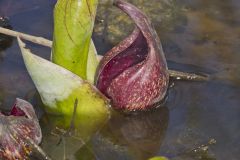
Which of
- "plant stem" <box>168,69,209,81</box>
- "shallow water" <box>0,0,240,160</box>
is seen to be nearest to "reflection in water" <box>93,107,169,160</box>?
"shallow water" <box>0,0,240,160</box>

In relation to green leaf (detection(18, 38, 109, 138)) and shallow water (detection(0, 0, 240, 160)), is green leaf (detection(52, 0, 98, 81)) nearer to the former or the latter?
green leaf (detection(18, 38, 109, 138))

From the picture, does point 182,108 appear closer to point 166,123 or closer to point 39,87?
point 166,123

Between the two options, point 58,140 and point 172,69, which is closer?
point 58,140

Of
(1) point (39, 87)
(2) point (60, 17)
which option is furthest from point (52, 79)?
(2) point (60, 17)

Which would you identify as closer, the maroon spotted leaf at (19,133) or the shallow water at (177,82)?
the maroon spotted leaf at (19,133)

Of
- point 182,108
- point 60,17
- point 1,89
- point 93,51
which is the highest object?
point 60,17

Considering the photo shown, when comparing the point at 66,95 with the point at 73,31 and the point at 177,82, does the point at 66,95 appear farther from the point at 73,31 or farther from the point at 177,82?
the point at 177,82

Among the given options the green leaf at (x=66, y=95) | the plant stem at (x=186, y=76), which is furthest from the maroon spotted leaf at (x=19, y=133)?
the plant stem at (x=186, y=76)

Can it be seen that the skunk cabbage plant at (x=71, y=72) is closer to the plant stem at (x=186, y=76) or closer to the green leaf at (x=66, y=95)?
the green leaf at (x=66, y=95)
